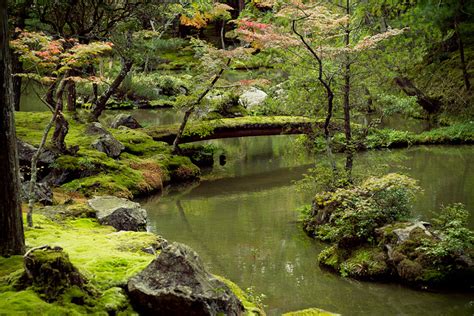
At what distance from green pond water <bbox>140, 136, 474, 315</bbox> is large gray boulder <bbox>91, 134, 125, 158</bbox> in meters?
2.12

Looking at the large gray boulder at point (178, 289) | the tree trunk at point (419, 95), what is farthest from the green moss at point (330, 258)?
the tree trunk at point (419, 95)

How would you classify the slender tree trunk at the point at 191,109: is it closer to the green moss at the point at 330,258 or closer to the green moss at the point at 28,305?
the green moss at the point at 330,258

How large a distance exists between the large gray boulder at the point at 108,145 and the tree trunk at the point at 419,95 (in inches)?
523

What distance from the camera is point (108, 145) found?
14.6 metres

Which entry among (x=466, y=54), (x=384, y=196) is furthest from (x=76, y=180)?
(x=466, y=54)

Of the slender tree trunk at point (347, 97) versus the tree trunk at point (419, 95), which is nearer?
the slender tree trunk at point (347, 97)

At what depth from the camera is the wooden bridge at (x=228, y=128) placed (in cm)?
1703

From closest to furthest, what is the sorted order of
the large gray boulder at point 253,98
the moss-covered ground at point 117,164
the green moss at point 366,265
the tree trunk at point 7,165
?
the tree trunk at point 7,165 → the green moss at point 366,265 → the moss-covered ground at point 117,164 → the large gray boulder at point 253,98

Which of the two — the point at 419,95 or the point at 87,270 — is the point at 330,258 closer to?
the point at 87,270

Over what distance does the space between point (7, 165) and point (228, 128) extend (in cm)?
1296

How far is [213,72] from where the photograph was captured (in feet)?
51.3

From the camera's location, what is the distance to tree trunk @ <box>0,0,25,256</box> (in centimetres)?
504

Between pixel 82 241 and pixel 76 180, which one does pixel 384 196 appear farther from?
pixel 76 180

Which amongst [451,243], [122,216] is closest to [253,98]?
[122,216]
